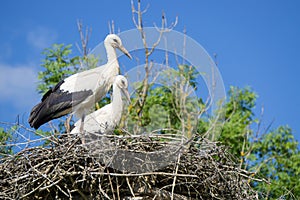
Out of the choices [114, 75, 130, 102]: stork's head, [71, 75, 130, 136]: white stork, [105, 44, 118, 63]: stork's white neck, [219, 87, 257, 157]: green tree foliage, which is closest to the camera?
[71, 75, 130, 136]: white stork

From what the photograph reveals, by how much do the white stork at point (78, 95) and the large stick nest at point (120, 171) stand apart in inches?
49.1

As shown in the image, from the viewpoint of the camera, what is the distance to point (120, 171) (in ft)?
15.5

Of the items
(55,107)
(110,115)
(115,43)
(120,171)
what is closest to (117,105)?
(110,115)

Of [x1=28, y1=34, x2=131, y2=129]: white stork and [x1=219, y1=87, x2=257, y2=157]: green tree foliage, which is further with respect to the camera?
[x1=219, y1=87, x2=257, y2=157]: green tree foliage

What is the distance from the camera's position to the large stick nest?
4672mm

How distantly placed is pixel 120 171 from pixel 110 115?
58.6 inches

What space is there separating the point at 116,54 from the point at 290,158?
288 inches

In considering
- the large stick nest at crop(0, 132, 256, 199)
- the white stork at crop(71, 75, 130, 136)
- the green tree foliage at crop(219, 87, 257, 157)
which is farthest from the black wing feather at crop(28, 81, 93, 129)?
the green tree foliage at crop(219, 87, 257, 157)

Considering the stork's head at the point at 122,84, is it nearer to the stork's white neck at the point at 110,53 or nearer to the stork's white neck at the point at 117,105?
the stork's white neck at the point at 117,105

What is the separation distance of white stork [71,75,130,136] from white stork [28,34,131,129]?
136mm

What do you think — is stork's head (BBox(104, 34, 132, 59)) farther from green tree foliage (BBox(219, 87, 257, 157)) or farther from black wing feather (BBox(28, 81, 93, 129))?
green tree foliage (BBox(219, 87, 257, 157))

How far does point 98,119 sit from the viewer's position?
20.3 feet

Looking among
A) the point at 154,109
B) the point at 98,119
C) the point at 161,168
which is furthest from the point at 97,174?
the point at 154,109

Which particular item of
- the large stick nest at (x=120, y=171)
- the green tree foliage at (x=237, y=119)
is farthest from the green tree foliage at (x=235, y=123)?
the large stick nest at (x=120, y=171)
